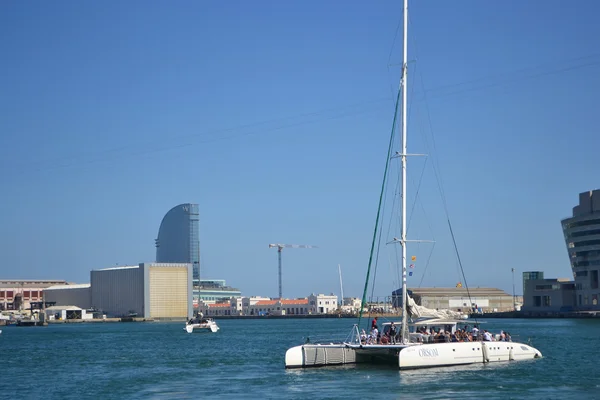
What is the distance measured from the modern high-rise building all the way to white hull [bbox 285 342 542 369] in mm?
147296

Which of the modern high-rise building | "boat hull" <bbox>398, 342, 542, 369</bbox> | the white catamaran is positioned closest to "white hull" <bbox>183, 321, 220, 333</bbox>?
the white catamaran

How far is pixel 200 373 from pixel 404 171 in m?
16.4

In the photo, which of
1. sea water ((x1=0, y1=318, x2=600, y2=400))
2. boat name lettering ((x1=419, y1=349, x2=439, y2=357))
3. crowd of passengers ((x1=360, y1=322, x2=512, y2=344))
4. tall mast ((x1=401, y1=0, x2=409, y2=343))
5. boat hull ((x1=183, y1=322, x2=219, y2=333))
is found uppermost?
tall mast ((x1=401, y1=0, x2=409, y2=343))

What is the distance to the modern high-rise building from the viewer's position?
19338 centimetres

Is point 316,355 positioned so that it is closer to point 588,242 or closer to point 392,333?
point 392,333

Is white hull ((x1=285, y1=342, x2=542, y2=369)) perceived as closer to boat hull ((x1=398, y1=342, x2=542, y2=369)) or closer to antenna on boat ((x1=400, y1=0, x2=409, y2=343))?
boat hull ((x1=398, y1=342, x2=542, y2=369))

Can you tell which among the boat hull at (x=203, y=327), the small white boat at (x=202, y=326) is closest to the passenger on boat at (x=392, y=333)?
the small white boat at (x=202, y=326)

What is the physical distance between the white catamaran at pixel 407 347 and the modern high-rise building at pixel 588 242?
146840mm

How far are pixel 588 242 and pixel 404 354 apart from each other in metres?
156

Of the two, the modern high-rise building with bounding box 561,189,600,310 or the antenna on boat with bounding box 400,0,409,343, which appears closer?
the antenna on boat with bounding box 400,0,409,343

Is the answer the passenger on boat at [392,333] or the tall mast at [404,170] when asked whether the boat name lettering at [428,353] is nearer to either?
the tall mast at [404,170]

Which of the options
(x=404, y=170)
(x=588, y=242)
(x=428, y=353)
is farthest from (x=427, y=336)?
(x=588, y=242)

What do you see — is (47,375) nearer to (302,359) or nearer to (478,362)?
(302,359)

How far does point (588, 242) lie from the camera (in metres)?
195
